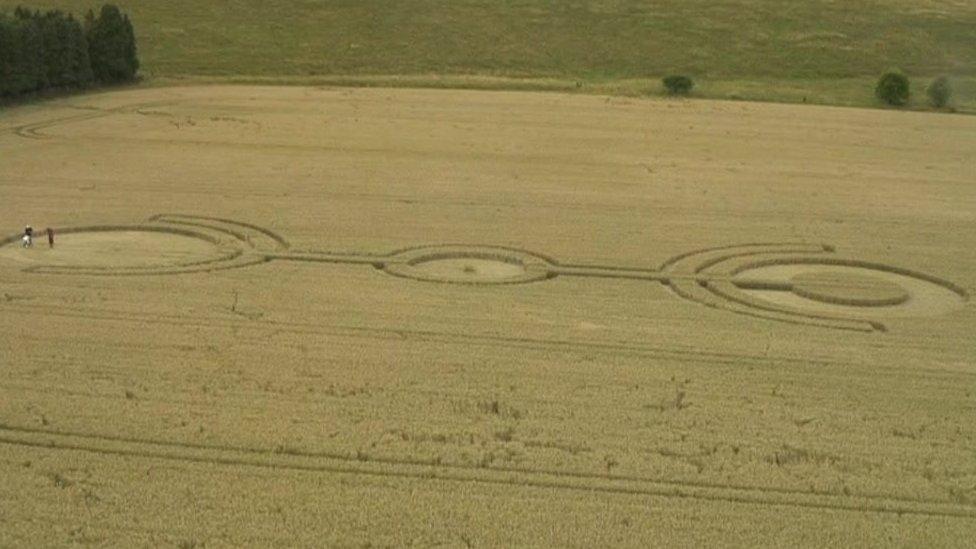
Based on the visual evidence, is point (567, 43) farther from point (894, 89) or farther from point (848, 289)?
point (848, 289)

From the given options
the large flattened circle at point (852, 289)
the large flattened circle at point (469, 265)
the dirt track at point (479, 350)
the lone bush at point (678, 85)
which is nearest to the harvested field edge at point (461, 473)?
the dirt track at point (479, 350)

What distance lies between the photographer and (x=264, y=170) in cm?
3081

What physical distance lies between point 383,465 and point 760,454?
418 cm

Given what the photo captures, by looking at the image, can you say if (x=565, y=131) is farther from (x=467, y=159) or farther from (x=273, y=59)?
(x=273, y=59)

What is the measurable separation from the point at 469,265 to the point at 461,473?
963cm

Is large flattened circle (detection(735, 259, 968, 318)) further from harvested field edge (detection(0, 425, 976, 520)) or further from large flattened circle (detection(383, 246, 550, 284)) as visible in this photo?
harvested field edge (detection(0, 425, 976, 520))

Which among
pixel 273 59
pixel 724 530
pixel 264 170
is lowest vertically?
pixel 724 530

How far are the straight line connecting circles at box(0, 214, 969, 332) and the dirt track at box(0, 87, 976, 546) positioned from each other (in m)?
0.08

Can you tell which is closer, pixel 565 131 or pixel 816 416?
pixel 816 416

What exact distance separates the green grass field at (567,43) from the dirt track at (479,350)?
19634mm

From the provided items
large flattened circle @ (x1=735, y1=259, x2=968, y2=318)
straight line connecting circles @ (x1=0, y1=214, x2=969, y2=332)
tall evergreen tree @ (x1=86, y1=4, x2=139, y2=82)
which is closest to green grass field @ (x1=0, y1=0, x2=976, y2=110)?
tall evergreen tree @ (x1=86, y1=4, x2=139, y2=82)

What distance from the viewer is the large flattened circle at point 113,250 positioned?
2117 cm

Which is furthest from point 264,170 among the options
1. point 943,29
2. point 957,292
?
point 943,29

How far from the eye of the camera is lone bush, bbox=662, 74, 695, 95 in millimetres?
50312
